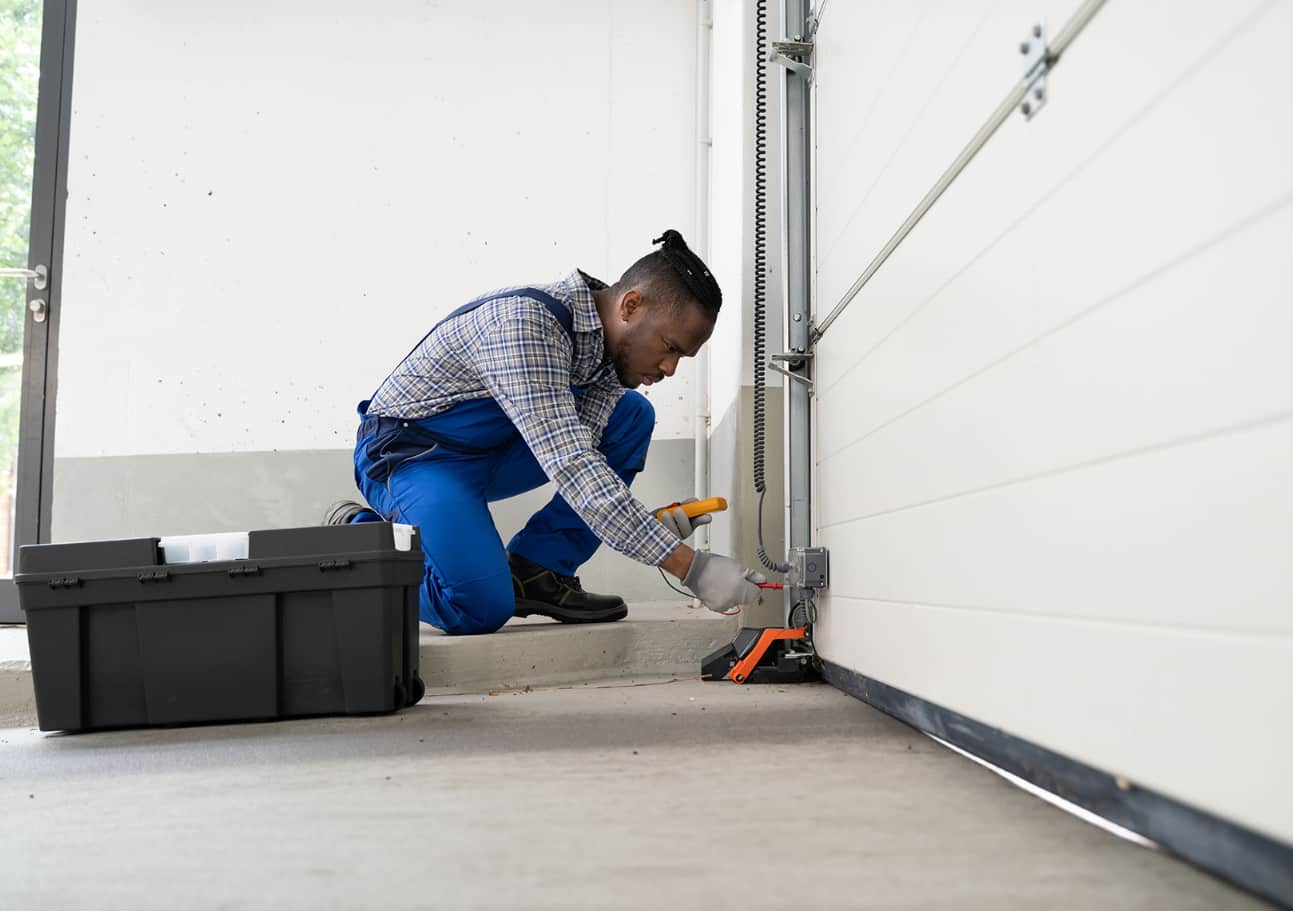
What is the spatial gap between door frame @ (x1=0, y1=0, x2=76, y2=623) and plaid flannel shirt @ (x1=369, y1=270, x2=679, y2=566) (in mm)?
1670

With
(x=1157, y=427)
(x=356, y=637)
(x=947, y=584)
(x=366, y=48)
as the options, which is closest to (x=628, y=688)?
(x=356, y=637)

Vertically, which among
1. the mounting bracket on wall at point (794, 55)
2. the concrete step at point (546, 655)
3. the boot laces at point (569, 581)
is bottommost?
the concrete step at point (546, 655)

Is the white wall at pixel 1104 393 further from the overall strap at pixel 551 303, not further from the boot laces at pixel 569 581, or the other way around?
the boot laces at pixel 569 581

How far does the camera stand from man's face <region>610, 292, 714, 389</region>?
2.44 metres

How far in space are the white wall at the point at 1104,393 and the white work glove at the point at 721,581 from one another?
44 centimetres

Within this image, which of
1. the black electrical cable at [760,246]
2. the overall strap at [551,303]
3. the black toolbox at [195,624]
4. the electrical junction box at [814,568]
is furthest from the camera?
the black electrical cable at [760,246]

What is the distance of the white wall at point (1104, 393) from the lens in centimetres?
76

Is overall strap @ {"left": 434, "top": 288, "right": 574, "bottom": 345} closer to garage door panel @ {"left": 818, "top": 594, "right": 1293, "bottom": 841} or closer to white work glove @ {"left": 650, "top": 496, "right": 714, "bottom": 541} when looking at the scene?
white work glove @ {"left": 650, "top": 496, "right": 714, "bottom": 541}

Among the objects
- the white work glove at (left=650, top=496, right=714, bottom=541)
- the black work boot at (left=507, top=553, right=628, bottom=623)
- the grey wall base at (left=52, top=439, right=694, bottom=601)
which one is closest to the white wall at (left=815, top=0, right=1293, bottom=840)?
the white work glove at (left=650, top=496, right=714, bottom=541)

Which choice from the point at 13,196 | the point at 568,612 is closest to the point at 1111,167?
the point at 568,612

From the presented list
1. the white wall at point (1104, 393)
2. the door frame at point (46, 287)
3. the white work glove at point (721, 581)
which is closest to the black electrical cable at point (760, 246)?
the white work glove at point (721, 581)

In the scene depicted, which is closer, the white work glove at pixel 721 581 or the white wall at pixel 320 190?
the white work glove at pixel 721 581

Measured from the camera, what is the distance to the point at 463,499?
2635mm

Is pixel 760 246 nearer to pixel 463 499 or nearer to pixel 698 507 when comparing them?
pixel 698 507
